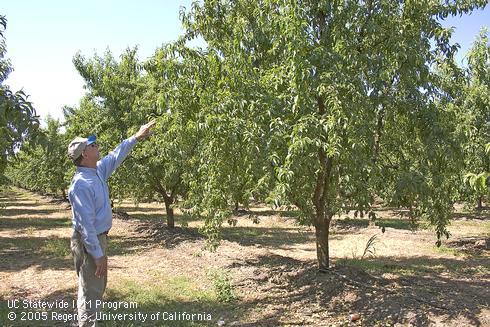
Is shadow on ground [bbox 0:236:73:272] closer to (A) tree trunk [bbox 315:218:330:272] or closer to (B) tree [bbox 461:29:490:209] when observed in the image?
(A) tree trunk [bbox 315:218:330:272]

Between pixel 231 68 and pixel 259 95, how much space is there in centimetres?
90

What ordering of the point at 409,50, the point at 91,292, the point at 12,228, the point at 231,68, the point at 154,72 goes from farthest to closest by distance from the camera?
the point at 12,228 → the point at 154,72 → the point at 231,68 → the point at 409,50 → the point at 91,292

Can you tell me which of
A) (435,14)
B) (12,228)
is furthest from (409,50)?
(12,228)

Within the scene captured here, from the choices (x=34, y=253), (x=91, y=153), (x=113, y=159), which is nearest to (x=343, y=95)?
(x=113, y=159)

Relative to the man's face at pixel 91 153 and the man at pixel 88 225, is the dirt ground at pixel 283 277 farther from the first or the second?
the man's face at pixel 91 153

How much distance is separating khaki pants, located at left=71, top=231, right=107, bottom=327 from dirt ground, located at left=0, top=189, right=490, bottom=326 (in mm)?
3086

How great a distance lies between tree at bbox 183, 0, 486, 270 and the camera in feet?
→ 21.0

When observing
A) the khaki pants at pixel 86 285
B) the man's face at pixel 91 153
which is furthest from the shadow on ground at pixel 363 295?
the man's face at pixel 91 153

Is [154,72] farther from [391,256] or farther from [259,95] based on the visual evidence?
[391,256]

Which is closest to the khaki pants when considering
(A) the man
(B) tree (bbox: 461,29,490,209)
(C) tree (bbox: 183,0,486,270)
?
(A) the man

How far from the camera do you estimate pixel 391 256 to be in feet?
41.9

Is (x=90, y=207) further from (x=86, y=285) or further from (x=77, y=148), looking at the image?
(x=86, y=285)

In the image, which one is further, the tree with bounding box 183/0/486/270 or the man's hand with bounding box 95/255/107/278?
the tree with bounding box 183/0/486/270

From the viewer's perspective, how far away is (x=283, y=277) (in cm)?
921
